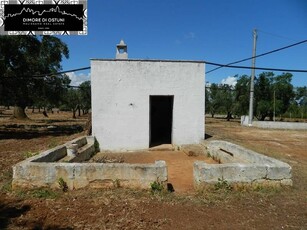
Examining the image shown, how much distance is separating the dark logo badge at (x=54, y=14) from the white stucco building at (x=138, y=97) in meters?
1.62

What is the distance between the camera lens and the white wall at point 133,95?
11.1 m

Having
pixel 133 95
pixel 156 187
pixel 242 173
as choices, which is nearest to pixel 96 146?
pixel 133 95

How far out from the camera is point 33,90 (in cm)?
1847

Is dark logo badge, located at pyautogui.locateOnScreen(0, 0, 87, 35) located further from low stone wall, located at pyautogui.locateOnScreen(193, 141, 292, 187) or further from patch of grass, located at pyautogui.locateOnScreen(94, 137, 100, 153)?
low stone wall, located at pyautogui.locateOnScreen(193, 141, 292, 187)

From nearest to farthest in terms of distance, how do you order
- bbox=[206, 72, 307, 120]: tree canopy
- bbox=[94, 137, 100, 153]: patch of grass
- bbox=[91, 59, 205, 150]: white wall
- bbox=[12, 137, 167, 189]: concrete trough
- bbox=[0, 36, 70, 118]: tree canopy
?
1. bbox=[12, 137, 167, 189]: concrete trough
2. bbox=[94, 137, 100, 153]: patch of grass
3. bbox=[91, 59, 205, 150]: white wall
4. bbox=[0, 36, 70, 118]: tree canopy
5. bbox=[206, 72, 307, 120]: tree canopy

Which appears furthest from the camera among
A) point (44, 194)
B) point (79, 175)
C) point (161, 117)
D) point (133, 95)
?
point (161, 117)

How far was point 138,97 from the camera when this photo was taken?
1124 cm

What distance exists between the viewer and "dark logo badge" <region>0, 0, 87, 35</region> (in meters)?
10.8

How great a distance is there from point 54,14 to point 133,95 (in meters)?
4.47

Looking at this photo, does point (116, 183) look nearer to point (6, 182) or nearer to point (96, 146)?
point (6, 182)

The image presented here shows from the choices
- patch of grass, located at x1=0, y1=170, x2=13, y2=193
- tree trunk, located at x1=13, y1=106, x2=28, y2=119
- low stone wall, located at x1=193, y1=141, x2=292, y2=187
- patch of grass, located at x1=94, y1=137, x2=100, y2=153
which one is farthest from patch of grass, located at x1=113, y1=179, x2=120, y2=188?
tree trunk, located at x1=13, y1=106, x2=28, y2=119

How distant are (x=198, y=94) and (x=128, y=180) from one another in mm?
6797

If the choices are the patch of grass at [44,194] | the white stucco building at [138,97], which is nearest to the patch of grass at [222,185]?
the patch of grass at [44,194]

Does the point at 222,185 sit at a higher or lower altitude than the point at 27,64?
lower
